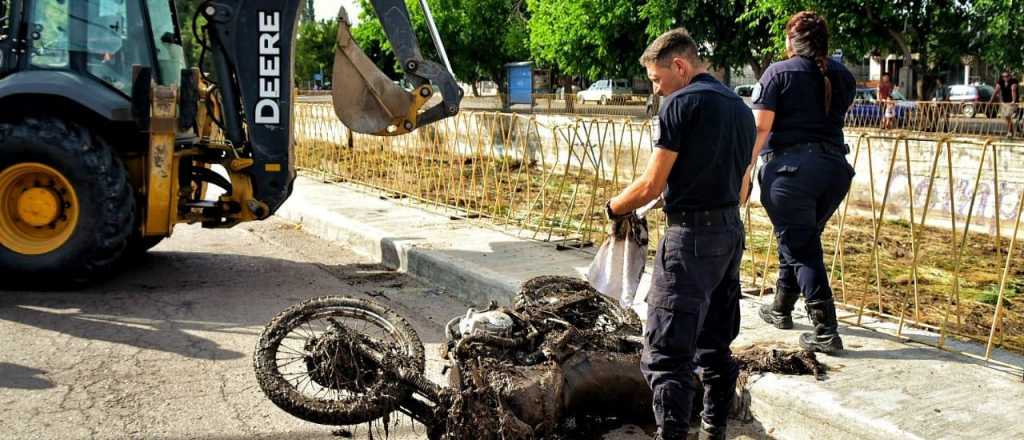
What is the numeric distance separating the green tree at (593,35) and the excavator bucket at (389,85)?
56.9 ft

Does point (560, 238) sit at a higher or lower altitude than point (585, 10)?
lower

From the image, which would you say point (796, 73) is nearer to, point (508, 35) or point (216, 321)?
point (216, 321)

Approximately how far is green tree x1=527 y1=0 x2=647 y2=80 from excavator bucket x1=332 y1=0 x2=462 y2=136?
17355mm

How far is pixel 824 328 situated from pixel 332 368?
108 inches

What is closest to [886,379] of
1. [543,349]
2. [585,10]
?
[543,349]

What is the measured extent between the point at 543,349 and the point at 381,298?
3387 mm

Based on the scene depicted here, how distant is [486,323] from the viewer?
4402mm

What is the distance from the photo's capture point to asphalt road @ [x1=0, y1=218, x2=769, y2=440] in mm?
4488

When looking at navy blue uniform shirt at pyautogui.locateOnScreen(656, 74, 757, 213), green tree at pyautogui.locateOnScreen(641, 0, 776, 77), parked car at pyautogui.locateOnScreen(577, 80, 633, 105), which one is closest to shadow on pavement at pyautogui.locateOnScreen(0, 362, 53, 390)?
navy blue uniform shirt at pyautogui.locateOnScreen(656, 74, 757, 213)

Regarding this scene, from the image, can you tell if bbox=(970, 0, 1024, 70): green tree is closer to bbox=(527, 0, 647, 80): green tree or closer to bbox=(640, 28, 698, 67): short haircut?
bbox=(527, 0, 647, 80): green tree

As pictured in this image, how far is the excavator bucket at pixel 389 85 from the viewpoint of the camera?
7.98m

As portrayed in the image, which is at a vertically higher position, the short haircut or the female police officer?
the short haircut

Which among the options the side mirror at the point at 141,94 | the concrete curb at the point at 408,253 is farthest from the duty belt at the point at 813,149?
the side mirror at the point at 141,94

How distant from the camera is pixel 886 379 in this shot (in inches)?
186
